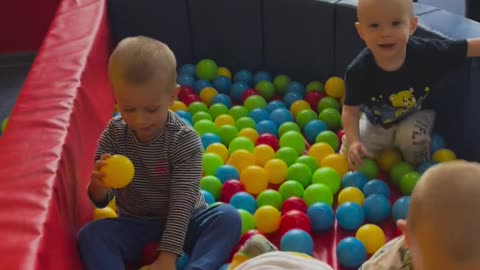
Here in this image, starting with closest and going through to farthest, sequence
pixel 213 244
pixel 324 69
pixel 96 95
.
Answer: pixel 213 244
pixel 96 95
pixel 324 69

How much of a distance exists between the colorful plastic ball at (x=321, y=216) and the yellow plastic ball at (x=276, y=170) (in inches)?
7.0

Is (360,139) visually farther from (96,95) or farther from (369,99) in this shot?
(96,95)

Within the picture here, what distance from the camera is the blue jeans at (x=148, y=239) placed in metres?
1.30

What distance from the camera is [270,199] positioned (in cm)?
154

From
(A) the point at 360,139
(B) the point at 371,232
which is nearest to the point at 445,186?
(B) the point at 371,232

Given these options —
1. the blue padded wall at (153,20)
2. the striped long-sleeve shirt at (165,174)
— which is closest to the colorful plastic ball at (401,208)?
the striped long-sleeve shirt at (165,174)

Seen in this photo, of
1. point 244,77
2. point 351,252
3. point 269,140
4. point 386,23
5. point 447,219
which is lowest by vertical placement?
point 351,252

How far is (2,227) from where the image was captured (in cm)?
110

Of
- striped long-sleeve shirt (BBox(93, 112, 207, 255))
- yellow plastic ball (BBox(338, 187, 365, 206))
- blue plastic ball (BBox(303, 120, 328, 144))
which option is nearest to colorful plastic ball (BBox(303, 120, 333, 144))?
blue plastic ball (BBox(303, 120, 328, 144))

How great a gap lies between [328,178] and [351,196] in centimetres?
9

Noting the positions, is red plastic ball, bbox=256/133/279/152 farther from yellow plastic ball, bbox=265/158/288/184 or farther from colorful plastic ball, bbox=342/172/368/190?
colorful plastic ball, bbox=342/172/368/190

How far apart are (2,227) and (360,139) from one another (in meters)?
0.89

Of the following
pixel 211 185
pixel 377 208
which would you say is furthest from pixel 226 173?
pixel 377 208

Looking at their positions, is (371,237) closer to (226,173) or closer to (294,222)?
(294,222)
